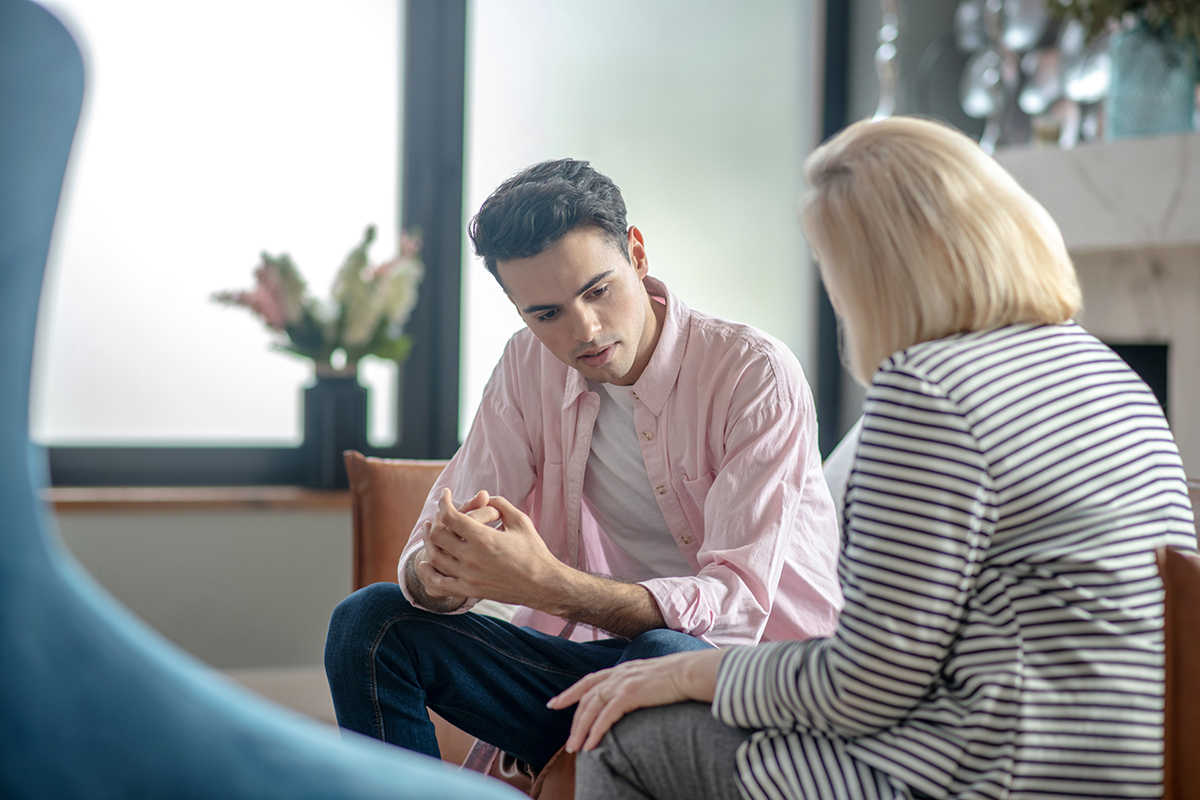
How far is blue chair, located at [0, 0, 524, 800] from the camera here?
0.40 metres

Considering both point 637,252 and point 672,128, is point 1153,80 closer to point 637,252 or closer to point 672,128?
point 672,128

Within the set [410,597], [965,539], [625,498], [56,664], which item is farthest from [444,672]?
[56,664]

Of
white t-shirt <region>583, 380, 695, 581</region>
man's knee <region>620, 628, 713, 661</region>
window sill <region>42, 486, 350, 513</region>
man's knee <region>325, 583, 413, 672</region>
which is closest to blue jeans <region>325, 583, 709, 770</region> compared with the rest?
man's knee <region>325, 583, 413, 672</region>

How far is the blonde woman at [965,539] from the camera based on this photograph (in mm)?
731

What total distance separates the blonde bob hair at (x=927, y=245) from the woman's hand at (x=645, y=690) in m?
0.30

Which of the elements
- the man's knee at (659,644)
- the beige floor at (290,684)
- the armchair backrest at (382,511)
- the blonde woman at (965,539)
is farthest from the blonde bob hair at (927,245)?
the beige floor at (290,684)

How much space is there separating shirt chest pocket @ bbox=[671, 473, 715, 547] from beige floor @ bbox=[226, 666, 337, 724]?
144 centimetres

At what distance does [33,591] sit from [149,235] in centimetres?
239

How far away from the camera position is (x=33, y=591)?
405 mm

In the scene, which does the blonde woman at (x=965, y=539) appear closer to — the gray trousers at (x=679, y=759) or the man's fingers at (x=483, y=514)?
the gray trousers at (x=679, y=759)

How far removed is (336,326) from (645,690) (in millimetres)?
1767

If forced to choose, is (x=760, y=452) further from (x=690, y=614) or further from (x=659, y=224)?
(x=659, y=224)

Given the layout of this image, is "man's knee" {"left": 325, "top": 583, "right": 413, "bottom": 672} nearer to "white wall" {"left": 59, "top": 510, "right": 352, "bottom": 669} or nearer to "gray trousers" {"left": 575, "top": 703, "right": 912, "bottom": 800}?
"gray trousers" {"left": 575, "top": 703, "right": 912, "bottom": 800}

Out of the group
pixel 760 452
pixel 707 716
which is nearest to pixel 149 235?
pixel 760 452
